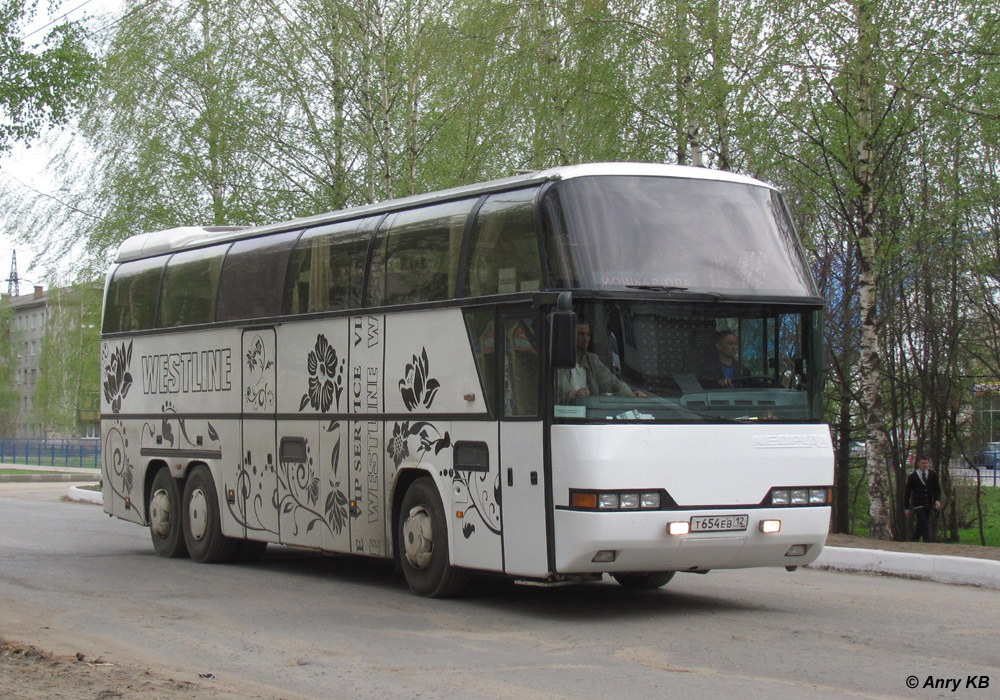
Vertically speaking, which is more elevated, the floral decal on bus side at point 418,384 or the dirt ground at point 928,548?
the floral decal on bus side at point 418,384

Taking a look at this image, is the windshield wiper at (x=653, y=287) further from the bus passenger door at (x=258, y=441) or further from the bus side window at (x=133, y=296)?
the bus side window at (x=133, y=296)

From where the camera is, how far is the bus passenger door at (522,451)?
974 centimetres

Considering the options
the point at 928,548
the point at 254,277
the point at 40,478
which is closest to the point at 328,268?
the point at 254,277

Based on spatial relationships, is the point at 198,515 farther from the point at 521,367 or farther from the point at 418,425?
the point at 521,367

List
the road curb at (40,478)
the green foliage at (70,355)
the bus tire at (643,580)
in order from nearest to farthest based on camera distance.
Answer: the bus tire at (643,580), the green foliage at (70,355), the road curb at (40,478)

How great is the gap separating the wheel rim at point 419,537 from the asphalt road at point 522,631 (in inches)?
13.9

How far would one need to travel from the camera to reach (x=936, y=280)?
2420 cm

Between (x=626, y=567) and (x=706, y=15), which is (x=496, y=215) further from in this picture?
(x=706, y=15)

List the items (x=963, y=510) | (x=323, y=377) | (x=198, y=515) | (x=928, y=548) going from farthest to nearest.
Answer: (x=963, y=510)
(x=928, y=548)
(x=198, y=515)
(x=323, y=377)

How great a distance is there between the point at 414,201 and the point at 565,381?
9.85 feet

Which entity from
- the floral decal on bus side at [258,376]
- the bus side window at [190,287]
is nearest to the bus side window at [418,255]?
the floral decal on bus side at [258,376]

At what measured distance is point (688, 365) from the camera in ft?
32.0

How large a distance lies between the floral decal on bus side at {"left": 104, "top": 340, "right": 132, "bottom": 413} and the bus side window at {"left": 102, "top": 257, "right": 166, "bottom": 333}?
299 millimetres

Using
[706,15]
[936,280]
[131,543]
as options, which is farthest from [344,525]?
[936,280]
